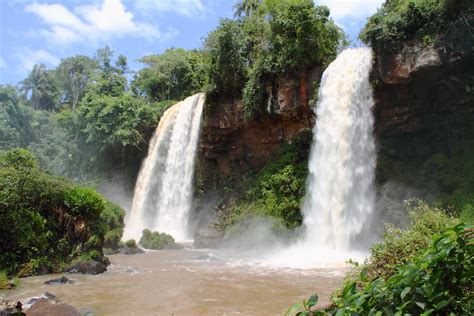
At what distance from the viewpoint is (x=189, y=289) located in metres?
9.27

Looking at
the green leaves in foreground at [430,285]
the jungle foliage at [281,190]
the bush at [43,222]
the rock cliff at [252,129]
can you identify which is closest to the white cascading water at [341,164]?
the jungle foliage at [281,190]

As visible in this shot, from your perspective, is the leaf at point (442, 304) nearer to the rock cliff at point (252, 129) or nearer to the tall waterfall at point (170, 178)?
the rock cliff at point (252, 129)

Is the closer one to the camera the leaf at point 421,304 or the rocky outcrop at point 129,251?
the leaf at point 421,304

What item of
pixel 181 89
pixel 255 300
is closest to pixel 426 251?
pixel 255 300

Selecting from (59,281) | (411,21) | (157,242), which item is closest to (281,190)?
(157,242)

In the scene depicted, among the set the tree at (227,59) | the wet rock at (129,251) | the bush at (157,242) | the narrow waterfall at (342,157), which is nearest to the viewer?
the narrow waterfall at (342,157)

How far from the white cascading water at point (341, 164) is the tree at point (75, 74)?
4565cm

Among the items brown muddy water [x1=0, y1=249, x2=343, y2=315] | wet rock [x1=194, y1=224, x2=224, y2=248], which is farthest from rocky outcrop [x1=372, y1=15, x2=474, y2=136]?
wet rock [x1=194, y1=224, x2=224, y2=248]

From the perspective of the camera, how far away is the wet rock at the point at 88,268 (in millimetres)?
11250

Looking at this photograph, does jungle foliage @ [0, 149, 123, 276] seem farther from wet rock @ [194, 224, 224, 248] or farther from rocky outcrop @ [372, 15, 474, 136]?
rocky outcrop @ [372, 15, 474, 136]

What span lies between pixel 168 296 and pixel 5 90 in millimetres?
42537

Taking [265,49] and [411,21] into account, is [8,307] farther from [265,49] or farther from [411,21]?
[265,49]

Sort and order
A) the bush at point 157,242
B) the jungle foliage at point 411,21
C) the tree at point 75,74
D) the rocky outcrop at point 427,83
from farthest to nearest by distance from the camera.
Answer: the tree at point 75,74 → the bush at point 157,242 → the jungle foliage at point 411,21 → the rocky outcrop at point 427,83

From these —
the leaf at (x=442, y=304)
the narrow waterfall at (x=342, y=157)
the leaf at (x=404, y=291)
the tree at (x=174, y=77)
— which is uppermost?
the tree at (x=174, y=77)
